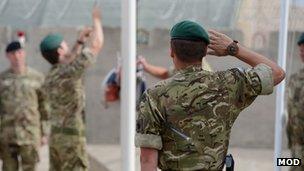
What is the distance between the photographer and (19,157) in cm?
362

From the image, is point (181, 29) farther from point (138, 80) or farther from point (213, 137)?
point (138, 80)

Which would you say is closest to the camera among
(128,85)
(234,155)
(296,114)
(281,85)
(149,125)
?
(149,125)

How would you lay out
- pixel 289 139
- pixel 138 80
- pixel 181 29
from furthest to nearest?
pixel 289 139 < pixel 138 80 < pixel 181 29

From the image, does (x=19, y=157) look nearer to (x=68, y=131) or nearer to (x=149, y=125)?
(x=68, y=131)

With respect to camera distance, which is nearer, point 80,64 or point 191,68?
point 191,68

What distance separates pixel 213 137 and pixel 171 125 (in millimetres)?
172

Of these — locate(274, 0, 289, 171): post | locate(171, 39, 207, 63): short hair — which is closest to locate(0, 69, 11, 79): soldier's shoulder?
locate(274, 0, 289, 171): post

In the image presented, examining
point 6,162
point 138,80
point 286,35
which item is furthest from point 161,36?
point 6,162

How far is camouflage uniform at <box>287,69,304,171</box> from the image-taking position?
3.51m

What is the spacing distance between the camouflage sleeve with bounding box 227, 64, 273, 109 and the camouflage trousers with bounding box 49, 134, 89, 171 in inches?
65.6

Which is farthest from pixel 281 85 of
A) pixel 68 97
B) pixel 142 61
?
pixel 68 97

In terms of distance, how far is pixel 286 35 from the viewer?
3361 millimetres

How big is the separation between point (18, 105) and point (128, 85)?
3.15ft

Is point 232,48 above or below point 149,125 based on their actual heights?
above
